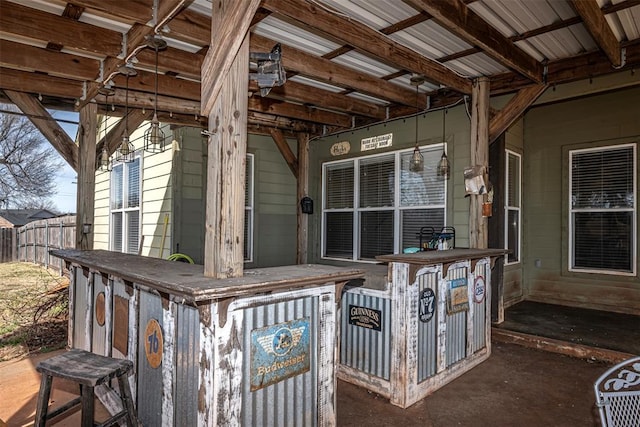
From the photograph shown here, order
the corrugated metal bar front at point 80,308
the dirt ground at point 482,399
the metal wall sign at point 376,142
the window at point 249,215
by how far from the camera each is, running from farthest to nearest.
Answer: the window at point 249,215
the metal wall sign at point 376,142
the corrugated metal bar front at point 80,308
the dirt ground at point 482,399

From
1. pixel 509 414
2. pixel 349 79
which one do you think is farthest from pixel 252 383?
pixel 349 79

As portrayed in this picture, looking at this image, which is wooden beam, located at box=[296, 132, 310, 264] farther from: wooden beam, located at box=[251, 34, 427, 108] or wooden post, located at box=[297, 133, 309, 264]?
wooden beam, located at box=[251, 34, 427, 108]

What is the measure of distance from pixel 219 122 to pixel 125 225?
5.95m

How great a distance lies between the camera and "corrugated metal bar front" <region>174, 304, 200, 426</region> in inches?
74.3

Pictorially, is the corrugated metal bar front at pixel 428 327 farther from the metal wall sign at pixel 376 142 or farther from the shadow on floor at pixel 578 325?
the metal wall sign at pixel 376 142

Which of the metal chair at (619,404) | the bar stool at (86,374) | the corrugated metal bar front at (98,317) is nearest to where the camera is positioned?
the metal chair at (619,404)

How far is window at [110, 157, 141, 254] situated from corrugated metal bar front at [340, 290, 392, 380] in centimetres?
463

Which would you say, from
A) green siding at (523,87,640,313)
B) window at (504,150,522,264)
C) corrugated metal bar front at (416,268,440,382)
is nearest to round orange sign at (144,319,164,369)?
corrugated metal bar front at (416,268,440,382)

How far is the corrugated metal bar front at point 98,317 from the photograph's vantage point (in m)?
2.90

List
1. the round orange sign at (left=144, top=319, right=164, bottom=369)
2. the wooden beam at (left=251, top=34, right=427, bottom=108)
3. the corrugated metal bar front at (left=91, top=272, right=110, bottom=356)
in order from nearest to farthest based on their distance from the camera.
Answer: the round orange sign at (left=144, top=319, right=164, bottom=369) < the corrugated metal bar front at (left=91, top=272, right=110, bottom=356) < the wooden beam at (left=251, top=34, right=427, bottom=108)

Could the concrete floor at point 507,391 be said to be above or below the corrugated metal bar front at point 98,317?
below

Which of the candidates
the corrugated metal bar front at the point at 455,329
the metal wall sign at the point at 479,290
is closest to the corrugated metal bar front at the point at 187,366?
the corrugated metal bar front at the point at 455,329

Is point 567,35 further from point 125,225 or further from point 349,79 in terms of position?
point 125,225

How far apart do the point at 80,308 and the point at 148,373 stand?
5.95ft
